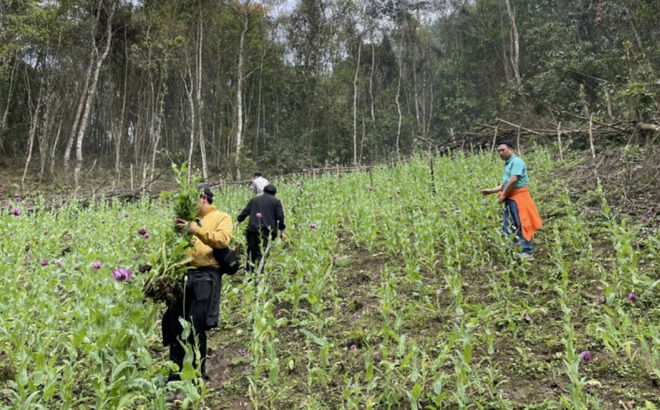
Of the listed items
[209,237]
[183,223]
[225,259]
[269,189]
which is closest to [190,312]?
[225,259]

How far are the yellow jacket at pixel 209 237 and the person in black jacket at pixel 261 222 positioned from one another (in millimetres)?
2134

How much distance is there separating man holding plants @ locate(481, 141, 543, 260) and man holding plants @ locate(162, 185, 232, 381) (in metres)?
3.37

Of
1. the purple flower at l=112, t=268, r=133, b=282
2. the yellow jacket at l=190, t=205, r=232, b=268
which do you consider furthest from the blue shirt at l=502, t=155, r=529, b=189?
the purple flower at l=112, t=268, r=133, b=282

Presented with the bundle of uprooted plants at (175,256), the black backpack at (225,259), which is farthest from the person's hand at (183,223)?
the black backpack at (225,259)

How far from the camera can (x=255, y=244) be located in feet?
17.6

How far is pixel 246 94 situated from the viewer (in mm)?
26953

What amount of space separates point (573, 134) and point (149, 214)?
30.6 ft

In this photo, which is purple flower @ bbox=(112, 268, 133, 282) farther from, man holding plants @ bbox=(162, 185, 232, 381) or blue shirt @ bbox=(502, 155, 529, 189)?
blue shirt @ bbox=(502, 155, 529, 189)

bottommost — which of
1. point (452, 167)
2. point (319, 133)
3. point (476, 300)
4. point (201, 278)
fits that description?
point (476, 300)

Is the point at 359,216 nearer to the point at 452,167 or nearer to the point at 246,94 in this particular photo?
the point at 452,167

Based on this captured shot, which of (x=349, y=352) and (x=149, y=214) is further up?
(x=149, y=214)

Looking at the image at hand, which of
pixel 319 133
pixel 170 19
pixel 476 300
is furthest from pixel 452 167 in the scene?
pixel 319 133

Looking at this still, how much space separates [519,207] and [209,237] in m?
3.62

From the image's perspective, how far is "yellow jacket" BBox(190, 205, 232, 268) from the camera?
9.14 feet
